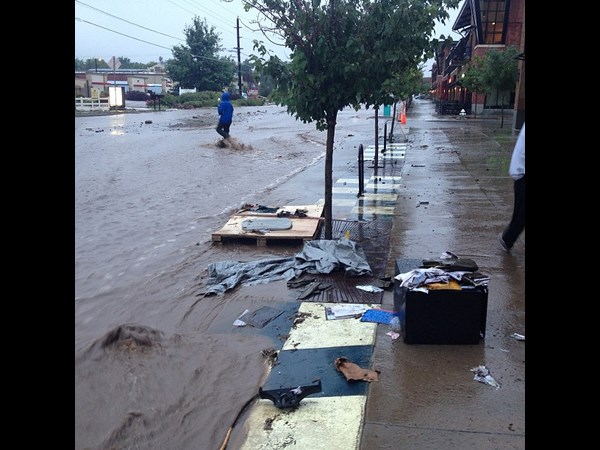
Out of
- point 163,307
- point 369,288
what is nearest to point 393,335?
point 369,288

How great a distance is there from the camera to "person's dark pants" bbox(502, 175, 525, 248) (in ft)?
20.7

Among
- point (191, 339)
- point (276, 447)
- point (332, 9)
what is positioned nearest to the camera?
point (276, 447)

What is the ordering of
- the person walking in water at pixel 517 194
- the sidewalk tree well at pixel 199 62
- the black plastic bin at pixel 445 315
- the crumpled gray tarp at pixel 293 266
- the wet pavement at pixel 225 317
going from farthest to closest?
the sidewalk tree well at pixel 199 62 → the crumpled gray tarp at pixel 293 266 → the person walking in water at pixel 517 194 → the black plastic bin at pixel 445 315 → the wet pavement at pixel 225 317

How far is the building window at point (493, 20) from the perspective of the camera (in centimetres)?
4306

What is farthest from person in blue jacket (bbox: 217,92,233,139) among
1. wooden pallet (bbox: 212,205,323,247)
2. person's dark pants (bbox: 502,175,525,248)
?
person's dark pants (bbox: 502,175,525,248)

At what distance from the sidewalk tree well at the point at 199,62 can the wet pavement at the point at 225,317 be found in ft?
210

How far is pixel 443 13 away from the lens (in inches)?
261

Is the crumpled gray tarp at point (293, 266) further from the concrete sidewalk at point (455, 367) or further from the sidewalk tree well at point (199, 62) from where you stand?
the sidewalk tree well at point (199, 62)

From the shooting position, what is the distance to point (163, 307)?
5816 millimetres

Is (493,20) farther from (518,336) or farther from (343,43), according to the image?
(518,336)

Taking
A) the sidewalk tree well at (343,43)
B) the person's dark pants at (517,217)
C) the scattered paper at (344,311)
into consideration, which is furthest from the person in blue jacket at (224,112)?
the scattered paper at (344,311)
